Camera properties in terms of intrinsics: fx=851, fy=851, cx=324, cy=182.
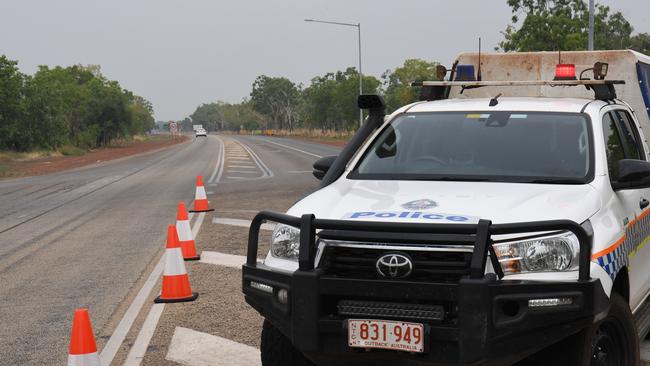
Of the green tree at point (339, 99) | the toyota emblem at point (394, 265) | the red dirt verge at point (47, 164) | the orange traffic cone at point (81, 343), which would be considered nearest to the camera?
the toyota emblem at point (394, 265)

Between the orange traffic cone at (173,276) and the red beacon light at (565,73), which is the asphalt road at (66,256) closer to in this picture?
the orange traffic cone at (173,276)

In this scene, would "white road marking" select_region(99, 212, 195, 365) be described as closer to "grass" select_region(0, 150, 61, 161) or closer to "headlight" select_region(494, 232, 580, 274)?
"headlight" select_region(494, 232, 580, 274)

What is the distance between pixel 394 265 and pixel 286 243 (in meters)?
0.78

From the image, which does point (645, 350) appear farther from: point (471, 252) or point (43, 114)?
point (43, 114)

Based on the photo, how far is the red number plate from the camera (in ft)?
13.2

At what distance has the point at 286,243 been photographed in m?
4.69

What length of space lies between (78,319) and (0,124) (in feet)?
200

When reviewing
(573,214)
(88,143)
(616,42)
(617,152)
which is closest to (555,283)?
(573,214)

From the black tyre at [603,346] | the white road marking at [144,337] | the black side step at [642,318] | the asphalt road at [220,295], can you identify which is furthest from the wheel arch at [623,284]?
the white road marking at [144,337]

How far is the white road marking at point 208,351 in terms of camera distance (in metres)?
6.06

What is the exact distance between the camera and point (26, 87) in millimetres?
67500

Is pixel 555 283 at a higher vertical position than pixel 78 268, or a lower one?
higher

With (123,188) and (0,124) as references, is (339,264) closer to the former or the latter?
(123,188)

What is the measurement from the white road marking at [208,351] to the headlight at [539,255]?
2.43 metres
